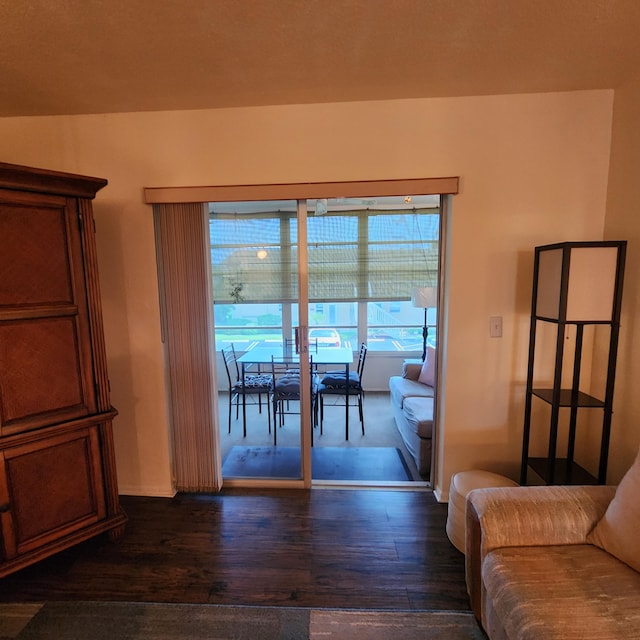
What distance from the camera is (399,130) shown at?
79.2 inches

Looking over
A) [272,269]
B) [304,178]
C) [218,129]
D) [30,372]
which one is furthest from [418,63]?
[30,372]

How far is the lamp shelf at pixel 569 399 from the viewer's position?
1770 mm

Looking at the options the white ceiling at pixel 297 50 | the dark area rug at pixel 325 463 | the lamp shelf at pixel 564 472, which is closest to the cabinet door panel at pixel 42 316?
the white ceiling at pixel 297 50

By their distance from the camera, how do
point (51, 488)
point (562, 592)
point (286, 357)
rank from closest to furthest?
point (562, 592) < point (51, 488) < point (286, 357)

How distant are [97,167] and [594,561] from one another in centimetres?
324

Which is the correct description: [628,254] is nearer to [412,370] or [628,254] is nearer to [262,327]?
[412,370]

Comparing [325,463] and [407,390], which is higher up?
[407,390]

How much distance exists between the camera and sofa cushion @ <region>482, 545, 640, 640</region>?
1006mm

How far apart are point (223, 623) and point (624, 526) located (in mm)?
1697

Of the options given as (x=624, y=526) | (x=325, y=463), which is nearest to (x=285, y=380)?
(x=325, y=463)

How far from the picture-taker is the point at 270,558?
1.82m

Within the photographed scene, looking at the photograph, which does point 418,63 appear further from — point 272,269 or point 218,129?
point 272,269

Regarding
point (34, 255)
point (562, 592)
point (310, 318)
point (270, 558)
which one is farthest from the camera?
point (310, 318)

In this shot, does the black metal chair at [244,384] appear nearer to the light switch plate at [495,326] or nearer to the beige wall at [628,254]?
the light switch plate at [495,326]
